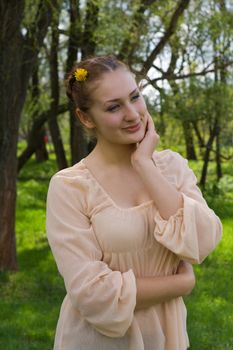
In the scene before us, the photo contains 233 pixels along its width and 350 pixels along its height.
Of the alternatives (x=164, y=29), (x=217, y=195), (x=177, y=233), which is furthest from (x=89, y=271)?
Result: (x=217, y=195)

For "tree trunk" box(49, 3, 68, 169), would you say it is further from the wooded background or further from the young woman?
the young woman

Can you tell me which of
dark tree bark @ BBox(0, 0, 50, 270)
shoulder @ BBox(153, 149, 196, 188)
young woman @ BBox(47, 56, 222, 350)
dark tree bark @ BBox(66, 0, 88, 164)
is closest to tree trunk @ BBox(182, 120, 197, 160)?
dark tree bark @ BBox(66, 0, 88, 164)

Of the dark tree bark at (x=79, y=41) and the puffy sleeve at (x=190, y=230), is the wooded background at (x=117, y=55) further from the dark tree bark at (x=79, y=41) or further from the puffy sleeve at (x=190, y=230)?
the puffy sleeve at (x=190, y=230)

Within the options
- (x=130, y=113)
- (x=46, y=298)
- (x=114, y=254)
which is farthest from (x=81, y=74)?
(x=46, y=298)

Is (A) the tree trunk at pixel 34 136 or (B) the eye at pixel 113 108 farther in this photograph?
(A) the tree trunk at pixel 34 136

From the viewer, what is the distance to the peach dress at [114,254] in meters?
2.23

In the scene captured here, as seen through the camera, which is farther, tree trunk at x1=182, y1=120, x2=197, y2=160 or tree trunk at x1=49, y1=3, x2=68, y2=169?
tree trunk at x1=182, y1=120, x2=197, y2=160

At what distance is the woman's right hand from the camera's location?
2.35 meters

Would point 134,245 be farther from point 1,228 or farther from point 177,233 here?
point 1,228

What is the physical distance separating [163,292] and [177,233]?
0.21 m

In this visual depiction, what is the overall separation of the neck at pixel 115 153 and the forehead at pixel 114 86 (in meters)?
0.17

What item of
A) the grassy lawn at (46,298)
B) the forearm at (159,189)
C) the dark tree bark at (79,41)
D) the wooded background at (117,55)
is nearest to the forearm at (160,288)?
the forearm at (159,189)

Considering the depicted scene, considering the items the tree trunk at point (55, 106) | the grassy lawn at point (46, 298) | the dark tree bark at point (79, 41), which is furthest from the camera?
the tree trunk at point (55, 106)

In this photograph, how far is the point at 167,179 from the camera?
2434 mm
